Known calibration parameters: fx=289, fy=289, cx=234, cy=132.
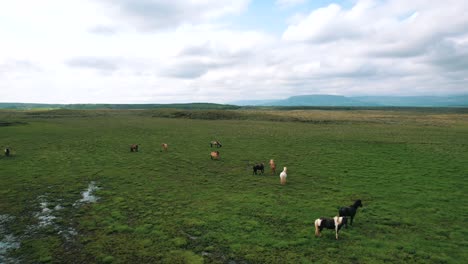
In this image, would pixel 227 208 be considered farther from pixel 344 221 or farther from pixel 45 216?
pixel 45 216

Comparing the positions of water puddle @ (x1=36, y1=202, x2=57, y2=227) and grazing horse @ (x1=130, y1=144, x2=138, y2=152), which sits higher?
grazing horse @ (x1=130, y1=144, x2=138, y2=152)

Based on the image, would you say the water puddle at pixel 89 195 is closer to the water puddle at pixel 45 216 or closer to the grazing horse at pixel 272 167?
the water puddle at pixel 45 216

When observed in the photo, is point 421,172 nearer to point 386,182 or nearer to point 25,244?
point 386,182

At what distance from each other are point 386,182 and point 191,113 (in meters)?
109

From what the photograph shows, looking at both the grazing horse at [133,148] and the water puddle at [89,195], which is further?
the grazing horse at [133,148]

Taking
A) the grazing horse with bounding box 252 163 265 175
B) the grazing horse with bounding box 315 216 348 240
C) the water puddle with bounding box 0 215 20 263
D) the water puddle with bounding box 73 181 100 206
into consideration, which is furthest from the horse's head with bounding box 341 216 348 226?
the water puddle with bounding box 73 181 100 206

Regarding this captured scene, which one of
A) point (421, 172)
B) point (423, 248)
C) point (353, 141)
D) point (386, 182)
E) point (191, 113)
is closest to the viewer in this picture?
point (423, 248)

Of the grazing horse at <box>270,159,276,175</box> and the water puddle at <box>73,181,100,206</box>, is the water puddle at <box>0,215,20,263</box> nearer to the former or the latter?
the water puddle at <box>73,181,100,206</box>

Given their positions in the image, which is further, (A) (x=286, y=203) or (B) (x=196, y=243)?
(A) (x=286, y=203)

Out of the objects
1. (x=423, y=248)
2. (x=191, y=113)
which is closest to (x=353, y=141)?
(x=423, y=248)

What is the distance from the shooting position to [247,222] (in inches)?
708

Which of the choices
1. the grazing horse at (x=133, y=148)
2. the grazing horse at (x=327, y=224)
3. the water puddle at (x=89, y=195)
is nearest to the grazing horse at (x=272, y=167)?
the grazing horse at (x=327, y=224)

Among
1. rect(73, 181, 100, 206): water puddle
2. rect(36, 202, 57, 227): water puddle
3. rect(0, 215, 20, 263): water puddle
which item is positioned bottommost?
rect(0, 215, 20, 263): water puddle

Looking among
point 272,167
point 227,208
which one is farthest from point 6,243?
point 272,167
